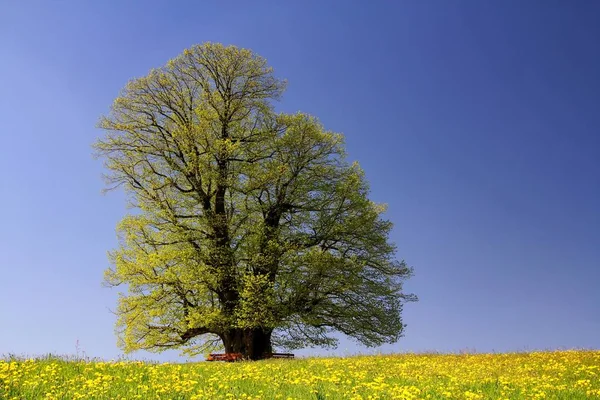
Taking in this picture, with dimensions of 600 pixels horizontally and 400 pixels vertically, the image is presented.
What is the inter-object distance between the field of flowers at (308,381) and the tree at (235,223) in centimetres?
730

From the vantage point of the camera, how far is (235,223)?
23.8m

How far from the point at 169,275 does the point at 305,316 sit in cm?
605

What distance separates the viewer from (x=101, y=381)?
10.8 metres

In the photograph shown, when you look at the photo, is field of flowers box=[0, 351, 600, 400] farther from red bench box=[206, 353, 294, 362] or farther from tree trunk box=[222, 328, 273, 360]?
tree trunk box=[222, 328, 273, 360]

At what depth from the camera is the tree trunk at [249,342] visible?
2303cm

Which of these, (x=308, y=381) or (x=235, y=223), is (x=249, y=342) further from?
(x=308, y=381)

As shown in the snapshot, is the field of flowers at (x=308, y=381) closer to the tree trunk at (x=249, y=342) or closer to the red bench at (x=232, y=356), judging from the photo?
the red bench at (x=232, y=356)

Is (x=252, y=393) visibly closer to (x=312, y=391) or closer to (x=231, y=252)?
(x=312, y=391)

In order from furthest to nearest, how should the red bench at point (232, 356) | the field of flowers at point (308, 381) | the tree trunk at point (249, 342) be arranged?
the tree trunk at point (249, 342) < the red bench at point (232, 356) < the field of flowers at point (308, 381)

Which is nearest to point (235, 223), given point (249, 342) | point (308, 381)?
point (249, 342)

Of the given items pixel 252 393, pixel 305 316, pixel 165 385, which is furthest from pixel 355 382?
pixel 305 316

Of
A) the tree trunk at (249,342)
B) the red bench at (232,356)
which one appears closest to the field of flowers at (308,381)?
the red bench at (232,356)

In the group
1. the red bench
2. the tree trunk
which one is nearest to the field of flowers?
the red bench

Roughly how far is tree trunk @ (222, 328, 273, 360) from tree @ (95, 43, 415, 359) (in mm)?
56
